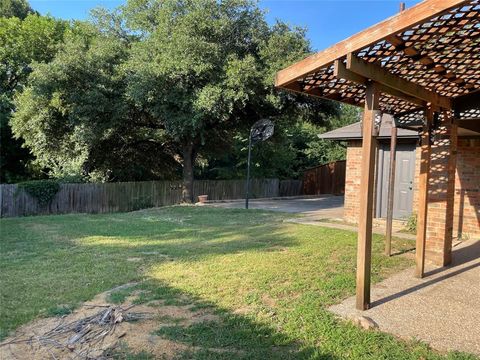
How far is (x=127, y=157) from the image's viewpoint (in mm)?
17703

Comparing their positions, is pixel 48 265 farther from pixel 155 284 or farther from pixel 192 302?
pixel 192 302

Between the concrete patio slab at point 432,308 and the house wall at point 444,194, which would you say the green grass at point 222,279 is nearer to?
the concrete patio slab at point 432,308

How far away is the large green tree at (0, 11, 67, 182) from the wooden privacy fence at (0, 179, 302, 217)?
20.1 ft

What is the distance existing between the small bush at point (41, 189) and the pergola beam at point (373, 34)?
11.4 metres

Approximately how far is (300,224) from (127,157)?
1092 cm

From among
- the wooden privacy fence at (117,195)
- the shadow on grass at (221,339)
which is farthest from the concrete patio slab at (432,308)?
the wooden privacy fence at (117,195)

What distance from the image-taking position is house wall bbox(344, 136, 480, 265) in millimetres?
5598

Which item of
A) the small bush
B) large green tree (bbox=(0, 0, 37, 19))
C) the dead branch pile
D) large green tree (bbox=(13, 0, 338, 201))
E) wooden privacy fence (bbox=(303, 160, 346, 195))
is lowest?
the dead branch pile

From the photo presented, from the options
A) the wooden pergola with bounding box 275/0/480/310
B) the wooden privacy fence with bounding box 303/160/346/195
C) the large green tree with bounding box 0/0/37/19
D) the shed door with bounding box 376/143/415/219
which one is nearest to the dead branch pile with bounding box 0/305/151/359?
the wooden pergola with bounding box 275/0/480/310

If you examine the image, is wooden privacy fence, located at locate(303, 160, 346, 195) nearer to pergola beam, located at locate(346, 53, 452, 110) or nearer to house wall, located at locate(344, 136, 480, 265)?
house wall, located at locate(344, 136, 480, 265)

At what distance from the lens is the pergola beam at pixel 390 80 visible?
3744 mm

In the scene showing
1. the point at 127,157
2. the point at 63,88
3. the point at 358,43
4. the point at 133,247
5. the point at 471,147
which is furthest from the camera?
the point at 127,157

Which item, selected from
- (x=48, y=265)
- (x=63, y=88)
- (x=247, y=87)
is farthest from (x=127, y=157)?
(x=48, y=265)

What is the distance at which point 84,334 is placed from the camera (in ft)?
10.8
